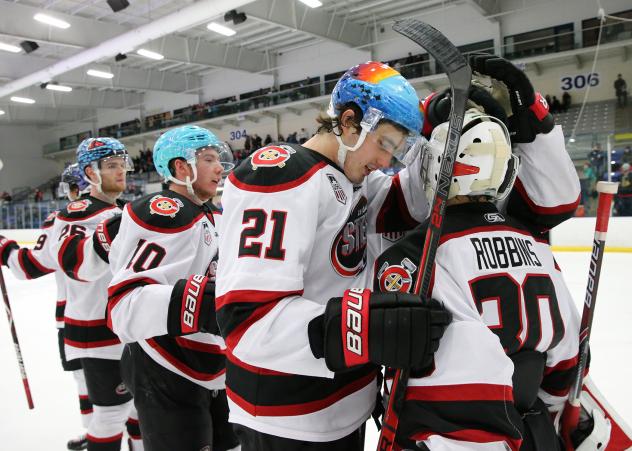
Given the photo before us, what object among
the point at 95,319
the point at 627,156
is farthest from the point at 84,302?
the point at 627,156

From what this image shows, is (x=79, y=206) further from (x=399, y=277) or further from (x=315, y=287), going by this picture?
(x=399, y=277)

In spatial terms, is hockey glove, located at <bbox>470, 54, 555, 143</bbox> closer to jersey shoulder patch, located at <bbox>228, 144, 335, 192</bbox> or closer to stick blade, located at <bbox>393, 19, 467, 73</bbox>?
stick blade, located at <bbox>393, 19, 467, 73</bbox>

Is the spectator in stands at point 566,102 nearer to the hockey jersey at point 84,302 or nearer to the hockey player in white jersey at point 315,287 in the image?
the hockey jersey at point 84,302

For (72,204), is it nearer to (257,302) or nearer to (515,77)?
(257,302)

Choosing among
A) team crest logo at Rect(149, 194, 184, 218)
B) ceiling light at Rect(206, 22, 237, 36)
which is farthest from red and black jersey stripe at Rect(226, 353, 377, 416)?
ceiling light at Rect(206, 22, 237, 36)

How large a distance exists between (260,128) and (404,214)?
638 inches

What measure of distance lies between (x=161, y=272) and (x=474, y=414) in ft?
3.27

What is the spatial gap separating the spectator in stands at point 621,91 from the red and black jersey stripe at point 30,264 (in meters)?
11.1

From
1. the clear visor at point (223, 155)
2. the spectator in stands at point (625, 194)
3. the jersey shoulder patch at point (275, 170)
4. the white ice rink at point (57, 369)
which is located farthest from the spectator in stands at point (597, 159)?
the jersey shoulder patch at point (275, 170)

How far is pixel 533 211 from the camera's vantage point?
128 cm

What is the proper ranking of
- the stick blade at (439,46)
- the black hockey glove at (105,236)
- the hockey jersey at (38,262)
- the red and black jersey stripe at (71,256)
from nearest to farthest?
the stick blade at (439,46)
the black hockey glove at (105,236)
the red and black jersey stripe at (71,256)
the hockey jersey at (38,262)

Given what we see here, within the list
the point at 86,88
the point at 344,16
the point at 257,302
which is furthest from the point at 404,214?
the point at 86,88

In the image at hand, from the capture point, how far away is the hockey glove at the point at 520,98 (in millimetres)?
1173

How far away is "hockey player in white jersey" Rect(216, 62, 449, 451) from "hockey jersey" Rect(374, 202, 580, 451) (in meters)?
0.09
